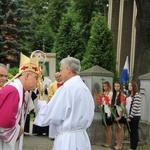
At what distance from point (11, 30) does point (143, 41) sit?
969 cm

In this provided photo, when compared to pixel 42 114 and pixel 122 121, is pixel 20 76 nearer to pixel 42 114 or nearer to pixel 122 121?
pixel 42 114

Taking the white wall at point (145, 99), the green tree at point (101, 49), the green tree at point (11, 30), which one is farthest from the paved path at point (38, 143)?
the green tree at point (101, 49)

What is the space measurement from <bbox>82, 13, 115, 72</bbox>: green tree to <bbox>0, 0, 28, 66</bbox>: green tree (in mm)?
4135

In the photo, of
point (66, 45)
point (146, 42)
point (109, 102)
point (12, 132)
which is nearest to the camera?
point (12, 132)

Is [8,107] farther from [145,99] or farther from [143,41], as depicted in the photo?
[143,41]

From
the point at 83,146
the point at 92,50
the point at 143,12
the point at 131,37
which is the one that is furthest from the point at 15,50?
the point at 83,146

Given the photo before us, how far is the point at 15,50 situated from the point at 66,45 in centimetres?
747


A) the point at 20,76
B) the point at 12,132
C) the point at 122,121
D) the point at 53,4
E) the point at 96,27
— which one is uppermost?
the point at 53,4

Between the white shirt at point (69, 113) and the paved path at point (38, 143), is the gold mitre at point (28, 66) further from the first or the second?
the paved path at point (38, 143)

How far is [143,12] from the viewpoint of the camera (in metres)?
18.3

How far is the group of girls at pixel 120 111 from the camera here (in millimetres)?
11621

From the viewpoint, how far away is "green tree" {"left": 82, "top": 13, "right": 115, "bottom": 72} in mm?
27469

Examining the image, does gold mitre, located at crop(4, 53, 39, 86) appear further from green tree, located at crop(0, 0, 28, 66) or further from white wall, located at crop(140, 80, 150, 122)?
green tree, located at crop(0, 0, 28, 66)

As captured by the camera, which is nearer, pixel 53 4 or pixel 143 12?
pixel 143 12
